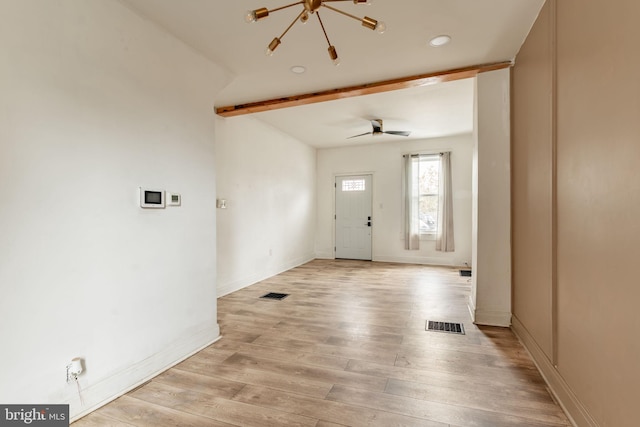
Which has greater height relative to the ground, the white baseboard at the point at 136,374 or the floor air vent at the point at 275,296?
the white baseboard at the point at 136,374

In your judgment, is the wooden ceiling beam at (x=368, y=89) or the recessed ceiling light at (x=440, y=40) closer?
the recessed ceiling light at (x=440, y=40)

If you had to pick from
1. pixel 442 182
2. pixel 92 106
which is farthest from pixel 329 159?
pixel 92 106

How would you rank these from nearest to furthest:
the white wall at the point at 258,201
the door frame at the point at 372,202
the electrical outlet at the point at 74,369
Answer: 1. the electrical outlet at the point at 74,369
2. the white wall at the point at 258,201
3. the door frame at the point at 372,202

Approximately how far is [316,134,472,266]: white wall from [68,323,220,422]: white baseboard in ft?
16.5

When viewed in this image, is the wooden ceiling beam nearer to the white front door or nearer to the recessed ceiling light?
the recessed ceiling light

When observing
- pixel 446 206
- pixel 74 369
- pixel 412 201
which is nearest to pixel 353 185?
pixel 412 201

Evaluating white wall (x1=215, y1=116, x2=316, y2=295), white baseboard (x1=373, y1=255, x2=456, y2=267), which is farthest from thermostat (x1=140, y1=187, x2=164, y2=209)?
white baseboard (x1=373, y1=255, x2=456, y2=267)

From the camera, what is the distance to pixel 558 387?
1.88 m

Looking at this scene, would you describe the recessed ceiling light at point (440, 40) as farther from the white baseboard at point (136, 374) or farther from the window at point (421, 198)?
the window at point (421, 198)

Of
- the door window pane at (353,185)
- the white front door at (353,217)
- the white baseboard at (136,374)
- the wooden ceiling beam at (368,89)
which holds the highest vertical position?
the wooden ceiling beam at (368,89)

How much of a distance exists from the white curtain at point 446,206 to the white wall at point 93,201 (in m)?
5.47

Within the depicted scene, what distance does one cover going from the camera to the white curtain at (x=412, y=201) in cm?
684

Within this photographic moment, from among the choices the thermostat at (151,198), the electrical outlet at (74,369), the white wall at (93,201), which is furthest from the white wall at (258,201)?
the electrical outlet at (74,369)

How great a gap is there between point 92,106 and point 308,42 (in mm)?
1808
